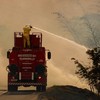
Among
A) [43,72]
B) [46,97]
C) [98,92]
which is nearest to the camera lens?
[46,97]

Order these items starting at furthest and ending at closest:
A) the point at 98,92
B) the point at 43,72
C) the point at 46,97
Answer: the point at 43,72 → the point at 98,92 → the point at 46,97

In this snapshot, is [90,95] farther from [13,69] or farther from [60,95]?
[13,69]

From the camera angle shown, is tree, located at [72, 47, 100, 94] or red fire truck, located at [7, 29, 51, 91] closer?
tree, located at [72, 47, 100, 94]

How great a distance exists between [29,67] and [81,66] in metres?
4.85

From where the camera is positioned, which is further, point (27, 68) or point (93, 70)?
point (27, 68)

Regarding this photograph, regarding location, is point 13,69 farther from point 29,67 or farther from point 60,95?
point 60,95

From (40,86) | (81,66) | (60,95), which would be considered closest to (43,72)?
(40,86)

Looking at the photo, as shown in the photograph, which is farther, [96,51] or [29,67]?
[29,67]

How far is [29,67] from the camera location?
134 feet

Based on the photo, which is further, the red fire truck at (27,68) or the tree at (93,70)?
the red fire truck at (27,68)

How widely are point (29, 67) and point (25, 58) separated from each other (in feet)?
2.52

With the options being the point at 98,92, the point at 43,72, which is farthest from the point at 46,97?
the point at 43,72

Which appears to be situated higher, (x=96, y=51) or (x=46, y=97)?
(x=96, y=51)

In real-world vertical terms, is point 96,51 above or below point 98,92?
above
